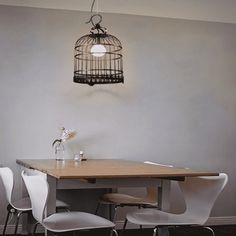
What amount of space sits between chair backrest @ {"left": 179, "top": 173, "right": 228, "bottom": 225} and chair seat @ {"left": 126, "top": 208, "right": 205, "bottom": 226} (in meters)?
0.05

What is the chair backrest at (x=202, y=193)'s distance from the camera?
337 centimetres

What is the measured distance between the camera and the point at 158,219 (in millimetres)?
3330

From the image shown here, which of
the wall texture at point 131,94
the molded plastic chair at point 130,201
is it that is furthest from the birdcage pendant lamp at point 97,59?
Result: the molded plastic chair at point 130,201

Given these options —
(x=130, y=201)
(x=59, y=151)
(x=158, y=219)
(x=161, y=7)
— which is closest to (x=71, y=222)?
(x=158, y=219)

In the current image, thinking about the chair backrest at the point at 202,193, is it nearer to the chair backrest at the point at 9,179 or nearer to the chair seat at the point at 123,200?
the chair seat at the point at 123,200

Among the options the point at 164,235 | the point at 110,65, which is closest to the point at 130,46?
the point at 110,65

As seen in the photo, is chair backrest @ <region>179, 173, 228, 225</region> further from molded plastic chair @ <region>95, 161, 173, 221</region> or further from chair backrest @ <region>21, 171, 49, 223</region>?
chair backrest @ <region>21, 171, 49, 223</region>

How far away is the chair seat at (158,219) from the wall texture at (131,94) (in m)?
1.67

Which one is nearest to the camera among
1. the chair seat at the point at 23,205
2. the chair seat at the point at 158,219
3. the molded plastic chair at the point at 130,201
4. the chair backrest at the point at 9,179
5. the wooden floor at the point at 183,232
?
the chair seat at the point at 158,219

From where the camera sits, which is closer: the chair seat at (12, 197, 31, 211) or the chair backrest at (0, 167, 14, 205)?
the chair backrest at (0, 167, 14, 205)

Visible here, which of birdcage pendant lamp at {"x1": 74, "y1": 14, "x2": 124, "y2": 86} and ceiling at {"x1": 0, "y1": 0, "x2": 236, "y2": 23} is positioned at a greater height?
ceiling at {"x1": 0, "y1": 0, "x2": 236, "y2": 23}

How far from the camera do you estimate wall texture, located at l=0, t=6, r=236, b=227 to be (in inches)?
192

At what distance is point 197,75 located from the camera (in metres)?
5.38

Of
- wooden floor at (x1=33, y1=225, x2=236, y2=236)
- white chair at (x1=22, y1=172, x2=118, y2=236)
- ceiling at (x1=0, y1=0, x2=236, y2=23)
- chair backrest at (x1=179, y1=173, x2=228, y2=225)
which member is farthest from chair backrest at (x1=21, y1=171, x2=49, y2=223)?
ceiling at (x1=0, y1=0, x2=236, y2=23)
